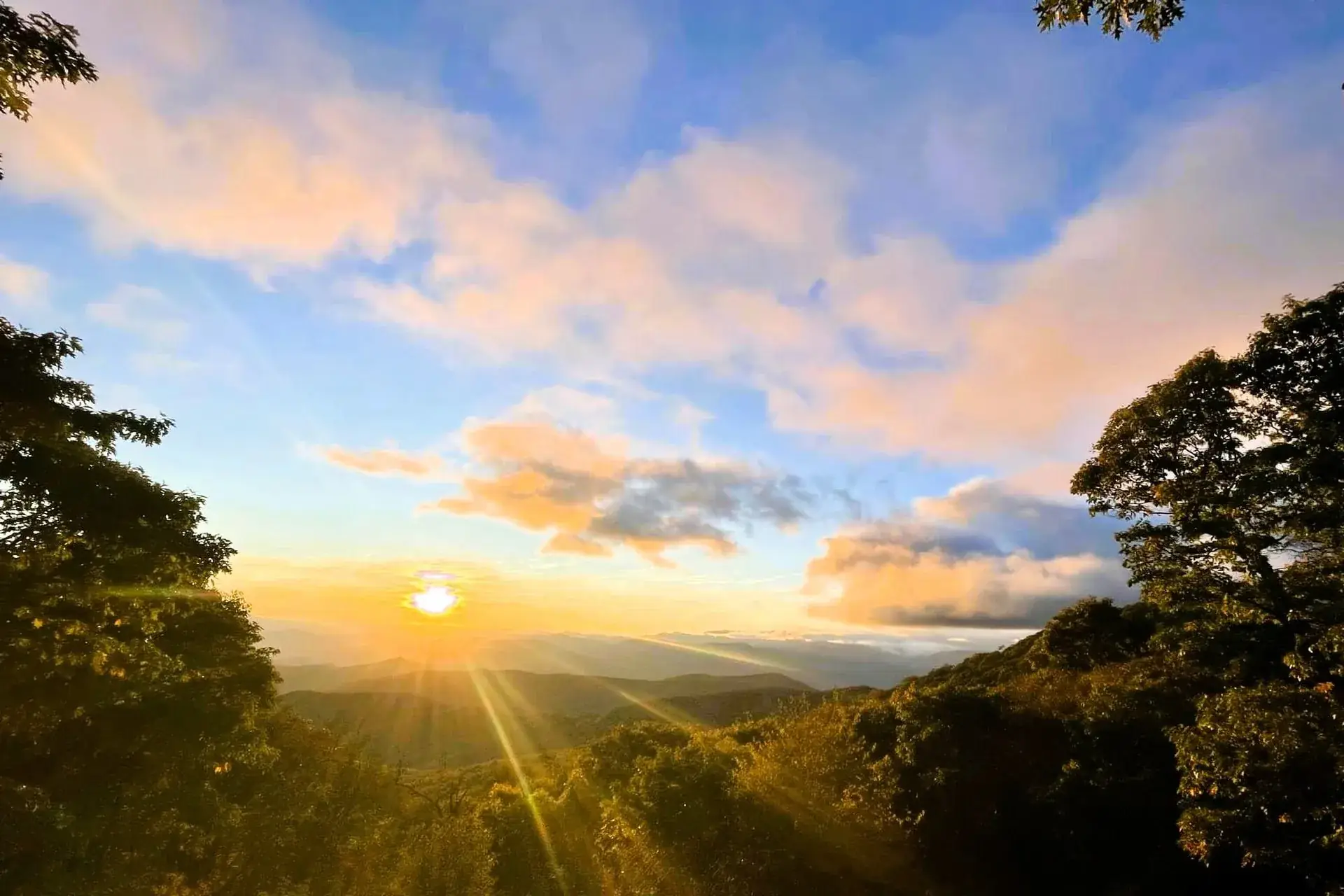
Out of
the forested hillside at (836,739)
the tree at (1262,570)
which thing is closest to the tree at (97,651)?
the forested hillside at (836,739)

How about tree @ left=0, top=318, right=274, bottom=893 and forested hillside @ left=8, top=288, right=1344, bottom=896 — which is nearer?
forested hillside @ left=8, top=288, right=1344, bottom=896

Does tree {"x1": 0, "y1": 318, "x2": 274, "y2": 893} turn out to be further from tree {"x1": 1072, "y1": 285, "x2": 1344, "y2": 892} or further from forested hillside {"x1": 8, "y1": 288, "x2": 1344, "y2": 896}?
tree {"x1": 1072, "y1": 285, "x2": 1344, "y2": 892}

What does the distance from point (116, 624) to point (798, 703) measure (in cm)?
3137

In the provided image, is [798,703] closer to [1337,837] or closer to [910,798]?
[910,798]

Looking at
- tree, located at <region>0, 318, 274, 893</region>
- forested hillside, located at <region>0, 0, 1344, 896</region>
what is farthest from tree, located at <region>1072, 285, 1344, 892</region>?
tree, located at <region>0, 318, 274, 893</region>

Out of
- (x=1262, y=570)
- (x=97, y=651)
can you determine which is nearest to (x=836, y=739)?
(x=1262, y=570)

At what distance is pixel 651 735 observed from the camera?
2366 inches

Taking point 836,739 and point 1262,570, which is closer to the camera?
point 1262,570

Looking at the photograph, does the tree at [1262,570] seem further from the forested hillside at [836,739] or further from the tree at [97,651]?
the tree at [97,651]

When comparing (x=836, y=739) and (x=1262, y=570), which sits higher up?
(x=1262, y=570)

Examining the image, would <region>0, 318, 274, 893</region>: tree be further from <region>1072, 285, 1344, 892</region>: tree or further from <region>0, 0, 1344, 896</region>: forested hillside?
<region>1072, 285, 1344, 892</region>: tree

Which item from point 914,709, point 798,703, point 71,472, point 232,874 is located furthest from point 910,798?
point 232,874

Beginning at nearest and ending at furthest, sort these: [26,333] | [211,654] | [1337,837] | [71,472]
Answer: [1337,837], [26,333], [71,472], [211,654]

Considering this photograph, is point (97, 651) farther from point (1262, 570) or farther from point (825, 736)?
point (1262, 570)
